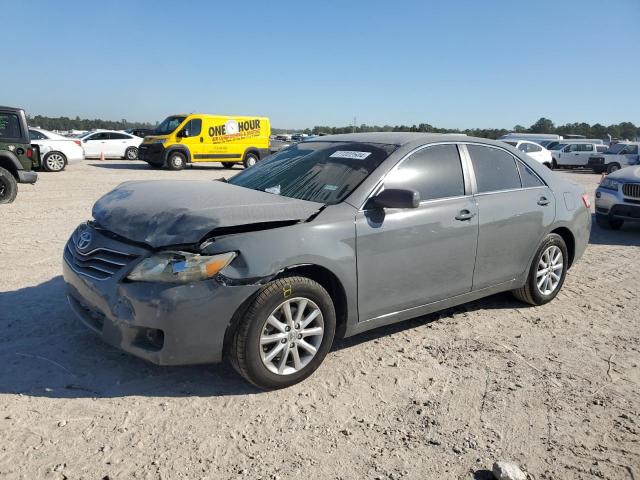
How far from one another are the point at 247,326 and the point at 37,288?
291cm

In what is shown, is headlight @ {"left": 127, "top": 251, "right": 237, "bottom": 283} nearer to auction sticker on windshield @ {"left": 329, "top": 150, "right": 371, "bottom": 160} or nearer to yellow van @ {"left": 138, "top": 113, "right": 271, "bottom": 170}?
auction sticker on windshield @ {"left": 329, "top": 150, "right": 371, "bottom": 160}

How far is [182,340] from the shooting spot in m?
3.02

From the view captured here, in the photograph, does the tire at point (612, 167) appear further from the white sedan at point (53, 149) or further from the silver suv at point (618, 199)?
the white sedan at point (53, 149)

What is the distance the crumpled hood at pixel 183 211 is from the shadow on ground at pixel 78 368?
93cm

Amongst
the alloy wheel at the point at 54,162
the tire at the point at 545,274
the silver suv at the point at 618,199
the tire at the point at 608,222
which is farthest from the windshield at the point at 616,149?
the alloy wheel at the point at 54,162

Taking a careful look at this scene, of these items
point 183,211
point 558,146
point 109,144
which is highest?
point 183,211

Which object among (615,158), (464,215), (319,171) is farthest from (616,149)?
(319,171)

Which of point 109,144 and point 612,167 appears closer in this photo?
point 109,144

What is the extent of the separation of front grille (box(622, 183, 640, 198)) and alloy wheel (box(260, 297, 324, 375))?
25.5 feet

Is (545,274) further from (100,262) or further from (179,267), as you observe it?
(100,262)

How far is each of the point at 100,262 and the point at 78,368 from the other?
0.75 meters

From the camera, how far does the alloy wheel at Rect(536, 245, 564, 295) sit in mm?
5004

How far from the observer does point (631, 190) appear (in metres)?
8.96

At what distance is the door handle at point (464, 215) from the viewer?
4.13 meters
